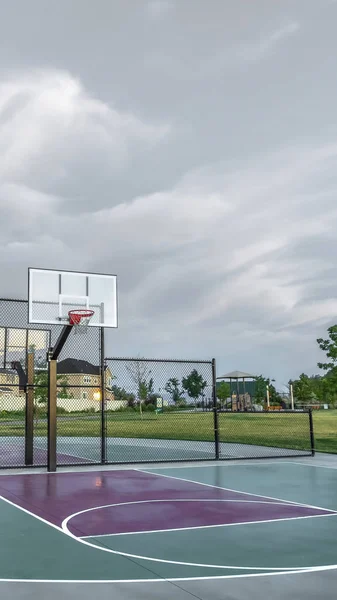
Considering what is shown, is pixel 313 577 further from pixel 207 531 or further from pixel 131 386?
pixel 131 386

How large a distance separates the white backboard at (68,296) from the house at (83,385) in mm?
1439

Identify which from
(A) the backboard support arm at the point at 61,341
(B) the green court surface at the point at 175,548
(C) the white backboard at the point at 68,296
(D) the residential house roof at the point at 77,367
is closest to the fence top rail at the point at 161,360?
(D) the residential house roof at the point at 77,367

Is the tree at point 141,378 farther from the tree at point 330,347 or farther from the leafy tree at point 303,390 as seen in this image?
the leafy tree at point 303,390

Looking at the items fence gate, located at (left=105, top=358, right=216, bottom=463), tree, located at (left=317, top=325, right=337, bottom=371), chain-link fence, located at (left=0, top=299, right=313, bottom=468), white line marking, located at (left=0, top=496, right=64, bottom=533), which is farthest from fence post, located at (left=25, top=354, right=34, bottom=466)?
tree, located at (left=317, top=325, right=337, bottom=371)

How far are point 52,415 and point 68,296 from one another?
2637 mm

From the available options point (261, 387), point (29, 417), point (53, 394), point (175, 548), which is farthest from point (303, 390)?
point (175, 548)

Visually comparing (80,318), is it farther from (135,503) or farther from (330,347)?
(330,347)

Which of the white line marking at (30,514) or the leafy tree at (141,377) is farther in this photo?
the leafy tree at (141,377)

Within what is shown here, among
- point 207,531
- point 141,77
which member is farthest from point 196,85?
point 207,531

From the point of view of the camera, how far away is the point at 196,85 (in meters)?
18.7

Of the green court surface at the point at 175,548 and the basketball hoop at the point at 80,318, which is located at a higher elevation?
the basketball hoop at the point at 80,318

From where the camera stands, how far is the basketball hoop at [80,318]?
44.1 ft

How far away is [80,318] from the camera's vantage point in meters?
13.6

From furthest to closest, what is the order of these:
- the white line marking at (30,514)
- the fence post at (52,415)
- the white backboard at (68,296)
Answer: the white backboard at (68,296)
the fence post at (52,415)
the white line marking at (30,514)
